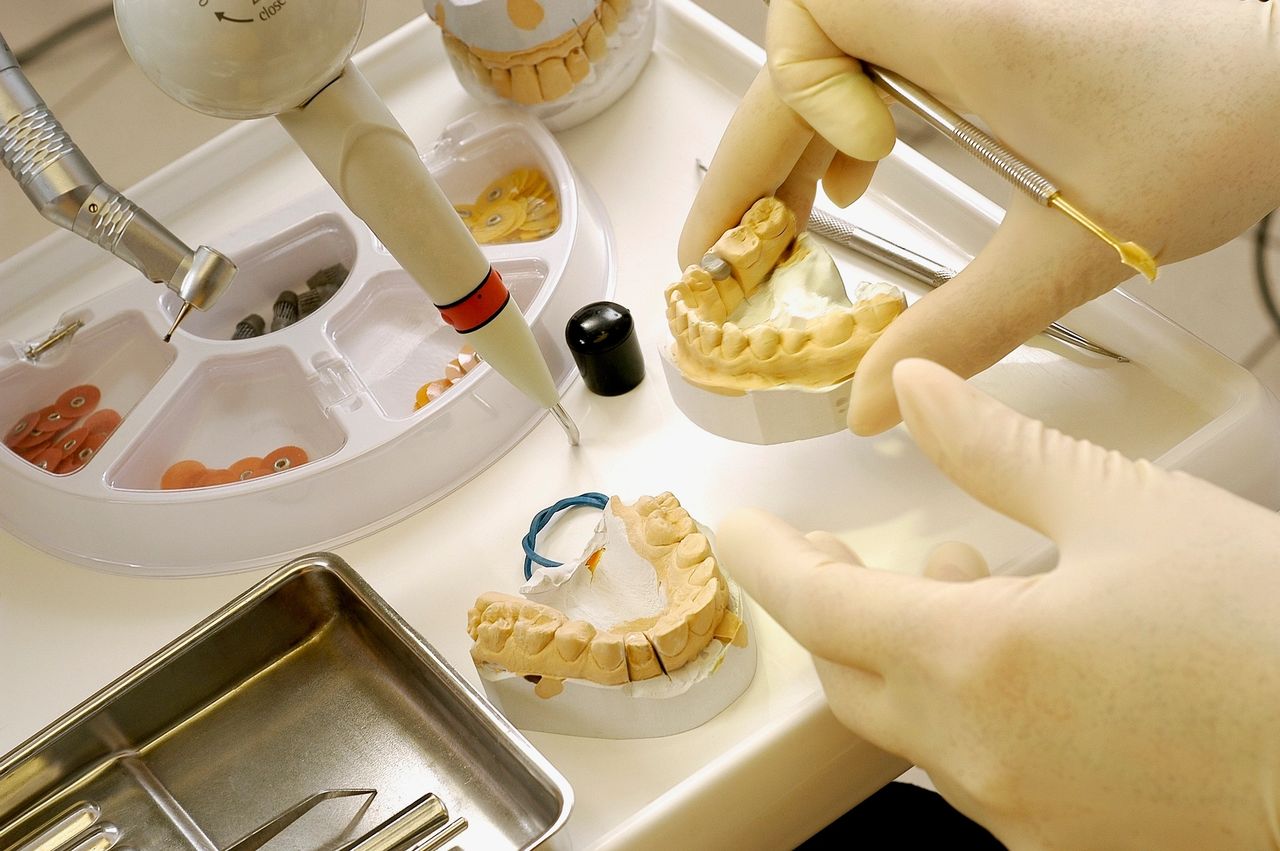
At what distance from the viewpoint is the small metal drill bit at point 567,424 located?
85 centimetres

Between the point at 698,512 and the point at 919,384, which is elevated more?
the point at 919,384

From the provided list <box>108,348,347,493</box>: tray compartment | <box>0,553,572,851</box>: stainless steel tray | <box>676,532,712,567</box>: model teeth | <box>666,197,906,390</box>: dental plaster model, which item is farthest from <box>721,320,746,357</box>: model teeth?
<box>108,348,347,493</box>: tray compartment

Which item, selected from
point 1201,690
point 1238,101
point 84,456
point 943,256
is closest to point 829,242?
point 943,256

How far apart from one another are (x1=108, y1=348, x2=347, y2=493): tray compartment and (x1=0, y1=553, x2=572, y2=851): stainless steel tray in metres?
0.19

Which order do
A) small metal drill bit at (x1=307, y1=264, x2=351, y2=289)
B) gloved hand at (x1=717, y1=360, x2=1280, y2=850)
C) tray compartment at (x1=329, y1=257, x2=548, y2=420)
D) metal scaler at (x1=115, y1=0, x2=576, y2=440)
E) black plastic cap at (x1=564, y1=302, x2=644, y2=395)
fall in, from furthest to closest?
small metal drill bit at (x1=307, y1=264, x2=351, y2=289) → tray compartment at (x1=329, y1=257, x2=548, y2=420) → black plastic cap at (x1=564, y1=302, x2=644, y2=395) → metal scaler at (x1=115, y1=0, x2=576, y2=440) → gloved hand at (x1=717, y1=360, x2=1280, y2=850)

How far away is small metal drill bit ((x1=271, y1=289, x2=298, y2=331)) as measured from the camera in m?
1.03

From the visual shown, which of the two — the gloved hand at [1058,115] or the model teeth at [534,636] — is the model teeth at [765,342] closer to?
the gloved hand at [1058,115]

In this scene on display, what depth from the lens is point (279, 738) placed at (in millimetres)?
777

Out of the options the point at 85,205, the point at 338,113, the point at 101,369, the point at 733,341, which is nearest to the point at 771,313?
the point at 733,341

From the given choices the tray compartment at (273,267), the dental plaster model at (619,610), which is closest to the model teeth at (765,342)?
the dental plaster model at (619,610)

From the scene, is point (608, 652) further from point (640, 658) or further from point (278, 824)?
point (278, 824)

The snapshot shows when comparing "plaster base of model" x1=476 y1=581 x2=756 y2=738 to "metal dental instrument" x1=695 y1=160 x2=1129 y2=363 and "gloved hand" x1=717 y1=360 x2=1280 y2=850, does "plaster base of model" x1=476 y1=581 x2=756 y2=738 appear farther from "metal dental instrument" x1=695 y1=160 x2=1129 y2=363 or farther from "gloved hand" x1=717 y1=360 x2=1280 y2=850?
"metal dental instrument" x1=695 y1=160 x2=1129 y2=363

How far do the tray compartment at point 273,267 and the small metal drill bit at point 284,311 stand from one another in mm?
14

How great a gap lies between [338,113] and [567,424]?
271 millimetres
